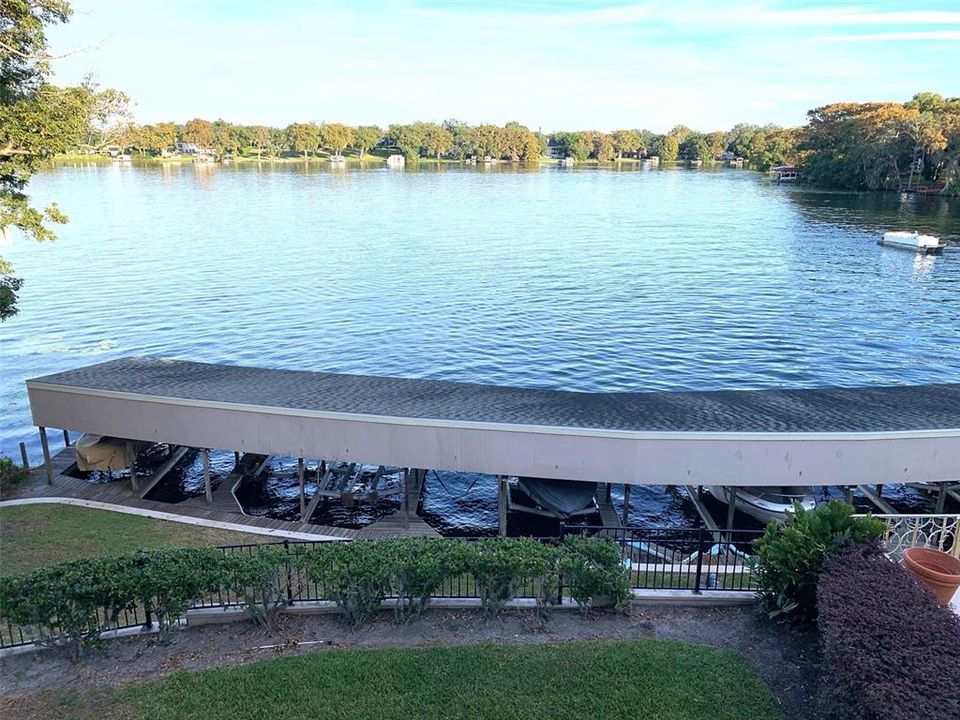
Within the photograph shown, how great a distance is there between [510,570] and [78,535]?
10263 mm

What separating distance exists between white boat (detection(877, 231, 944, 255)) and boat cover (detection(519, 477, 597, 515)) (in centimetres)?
5519

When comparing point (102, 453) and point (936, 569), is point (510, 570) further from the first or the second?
point (102, 453)

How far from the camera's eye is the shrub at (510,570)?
32.1 ft

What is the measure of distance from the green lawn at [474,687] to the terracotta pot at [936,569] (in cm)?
282

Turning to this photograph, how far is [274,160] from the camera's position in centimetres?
19700

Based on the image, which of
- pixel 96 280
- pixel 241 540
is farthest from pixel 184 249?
pixel 241 540

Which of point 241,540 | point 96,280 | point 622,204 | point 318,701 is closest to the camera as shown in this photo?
point 318,701

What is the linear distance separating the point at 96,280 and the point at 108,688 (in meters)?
45.8

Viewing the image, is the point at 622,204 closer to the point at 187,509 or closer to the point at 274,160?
the point at 187,509

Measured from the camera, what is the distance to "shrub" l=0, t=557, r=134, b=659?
9.02m

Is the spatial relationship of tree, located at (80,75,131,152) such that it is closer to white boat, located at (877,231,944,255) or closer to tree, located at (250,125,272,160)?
white boat, located at (877,231,944,255)

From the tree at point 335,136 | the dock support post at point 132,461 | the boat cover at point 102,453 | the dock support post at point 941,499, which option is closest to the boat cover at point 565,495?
the dock support post at point 941,499

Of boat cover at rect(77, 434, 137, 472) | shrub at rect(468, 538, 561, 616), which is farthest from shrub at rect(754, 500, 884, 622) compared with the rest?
boat cover at rect(77, 434, 137, 472)

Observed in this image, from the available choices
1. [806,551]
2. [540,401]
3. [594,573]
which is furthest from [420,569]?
[540,401]
